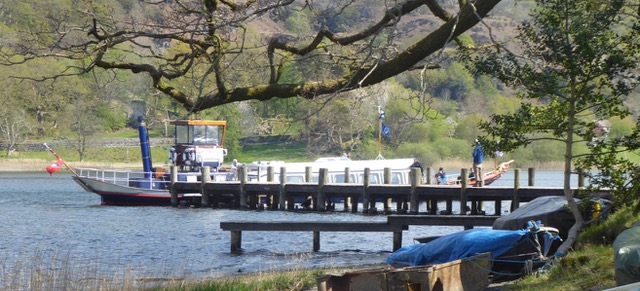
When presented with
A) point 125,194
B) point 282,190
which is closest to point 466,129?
point 125,194

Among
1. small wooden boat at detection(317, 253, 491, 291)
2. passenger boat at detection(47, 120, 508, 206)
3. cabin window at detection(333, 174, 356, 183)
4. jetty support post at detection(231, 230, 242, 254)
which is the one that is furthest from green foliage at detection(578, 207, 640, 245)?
cabin window at detection(333, 174, 356, 183)

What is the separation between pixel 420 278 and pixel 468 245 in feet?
7.83

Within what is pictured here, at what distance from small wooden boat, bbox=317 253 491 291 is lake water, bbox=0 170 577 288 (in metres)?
4.12

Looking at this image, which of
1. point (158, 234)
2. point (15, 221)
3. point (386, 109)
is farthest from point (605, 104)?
point (386, 109)

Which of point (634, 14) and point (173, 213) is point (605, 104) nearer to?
point (634, 14)

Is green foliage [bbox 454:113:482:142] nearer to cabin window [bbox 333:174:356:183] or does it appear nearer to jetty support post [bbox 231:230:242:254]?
cabin window [bbox 333:174:356:183]

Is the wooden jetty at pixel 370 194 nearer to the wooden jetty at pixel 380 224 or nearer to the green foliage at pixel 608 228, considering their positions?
the wooden jetty at pixel 380 224

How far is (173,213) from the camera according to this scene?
1667 inches

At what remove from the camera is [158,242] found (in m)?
29.6

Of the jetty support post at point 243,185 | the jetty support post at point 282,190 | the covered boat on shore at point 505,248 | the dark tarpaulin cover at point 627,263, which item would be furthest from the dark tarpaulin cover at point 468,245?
the jetty support post at point 243,185

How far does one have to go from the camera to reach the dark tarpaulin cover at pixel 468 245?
570 inches

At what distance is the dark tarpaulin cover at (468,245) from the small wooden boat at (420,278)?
85 cm

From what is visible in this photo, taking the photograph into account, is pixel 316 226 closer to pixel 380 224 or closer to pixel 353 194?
pixel 380 224

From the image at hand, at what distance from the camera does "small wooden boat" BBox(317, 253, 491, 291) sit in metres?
12.5
